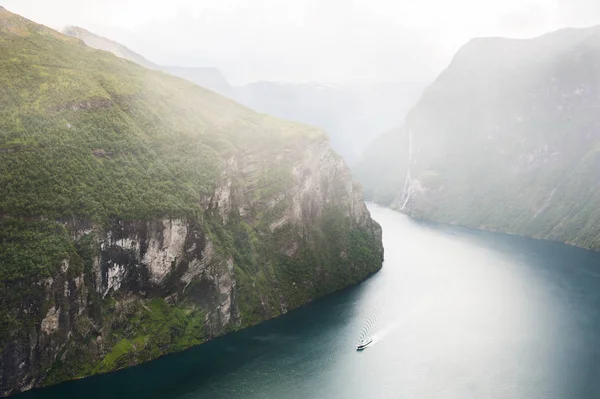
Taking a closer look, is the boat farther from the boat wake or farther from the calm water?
the calm water

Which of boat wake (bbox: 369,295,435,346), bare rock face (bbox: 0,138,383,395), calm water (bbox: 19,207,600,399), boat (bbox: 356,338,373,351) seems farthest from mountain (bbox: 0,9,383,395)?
boat (bbox: 356,338,373,351)

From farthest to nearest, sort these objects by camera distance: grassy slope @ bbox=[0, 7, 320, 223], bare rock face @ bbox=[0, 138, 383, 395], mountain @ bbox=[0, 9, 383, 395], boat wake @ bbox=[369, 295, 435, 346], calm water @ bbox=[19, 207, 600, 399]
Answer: boat wake @ bbox=[369, 295, 435, 346]
grassy slope @ bbox=[0, 7, 320, 223]
calm water @ bbox=[19, 207, 600, 399]
bare rock face @ bbox=[0, 138, 383, 395]
mountain @ bbox=[0, 9, 383, 395]

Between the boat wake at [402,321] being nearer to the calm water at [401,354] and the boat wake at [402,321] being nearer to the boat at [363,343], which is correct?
the calm water at [401,354]

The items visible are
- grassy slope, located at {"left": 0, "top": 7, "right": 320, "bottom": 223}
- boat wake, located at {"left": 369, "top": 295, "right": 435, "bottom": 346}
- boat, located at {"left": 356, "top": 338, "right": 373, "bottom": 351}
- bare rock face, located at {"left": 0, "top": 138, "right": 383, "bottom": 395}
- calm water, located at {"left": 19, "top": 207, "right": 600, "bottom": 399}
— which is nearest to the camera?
bare rock face, located at {"left": 0, "top": 138, "right": 383, "bottom": 395}

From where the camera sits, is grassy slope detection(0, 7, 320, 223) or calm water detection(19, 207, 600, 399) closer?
calm water detection(19, 207, 600, 399)

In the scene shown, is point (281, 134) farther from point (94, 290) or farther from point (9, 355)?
point (9, 355)

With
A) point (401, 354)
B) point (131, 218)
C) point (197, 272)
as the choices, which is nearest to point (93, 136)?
point (131, 218)
